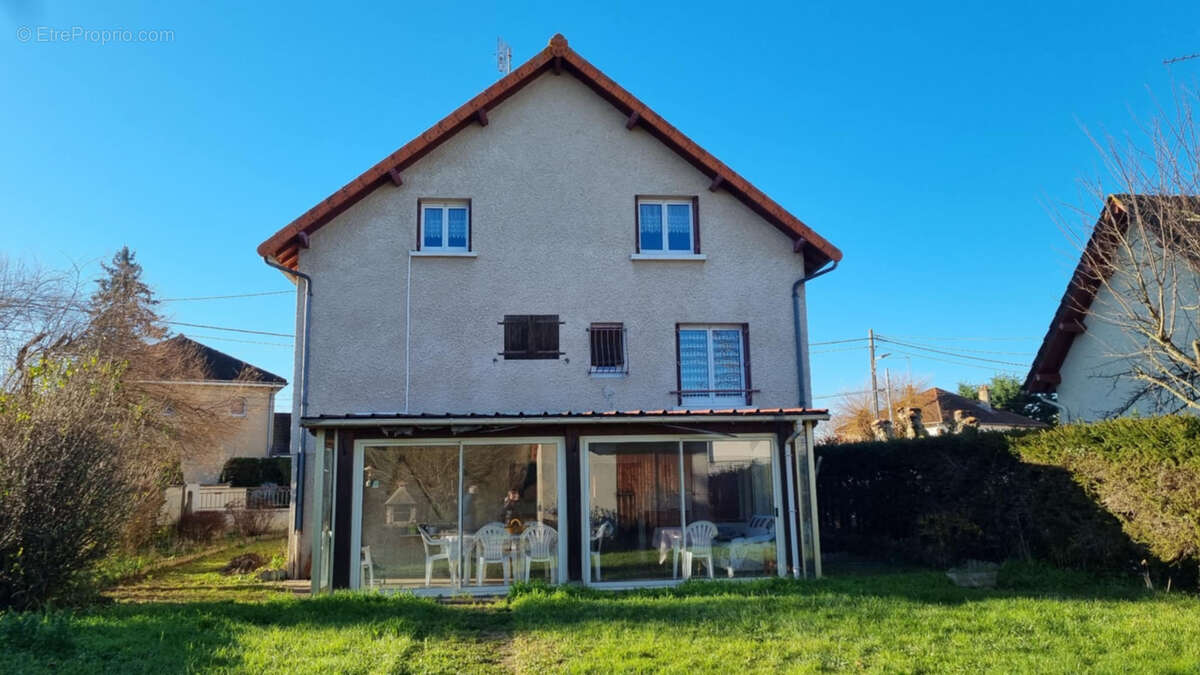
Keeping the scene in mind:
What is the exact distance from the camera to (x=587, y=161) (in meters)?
16.1

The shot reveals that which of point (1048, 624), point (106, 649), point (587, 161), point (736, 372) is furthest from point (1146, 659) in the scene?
point (587, 161)

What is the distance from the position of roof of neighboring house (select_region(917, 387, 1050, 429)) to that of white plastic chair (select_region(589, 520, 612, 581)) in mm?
27066

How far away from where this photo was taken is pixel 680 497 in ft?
42.6

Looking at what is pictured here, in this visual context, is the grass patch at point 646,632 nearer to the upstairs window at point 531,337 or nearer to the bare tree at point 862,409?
the upstairs window at point 531,337

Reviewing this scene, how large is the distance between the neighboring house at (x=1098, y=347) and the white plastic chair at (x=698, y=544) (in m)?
6.83

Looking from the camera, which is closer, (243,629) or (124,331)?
(243,629)

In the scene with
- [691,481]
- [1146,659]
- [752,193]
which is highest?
[752,193]

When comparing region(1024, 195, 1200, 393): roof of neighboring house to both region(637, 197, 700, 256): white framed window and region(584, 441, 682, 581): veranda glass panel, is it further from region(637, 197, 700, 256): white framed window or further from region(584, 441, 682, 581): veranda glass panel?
region(584, 441, 682, 581): veranda glass panel

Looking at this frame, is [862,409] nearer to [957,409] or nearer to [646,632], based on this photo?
[957,409]

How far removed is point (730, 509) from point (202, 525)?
1434 centimetres

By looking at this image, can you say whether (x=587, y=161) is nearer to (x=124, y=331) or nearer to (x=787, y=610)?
(x=787, y=610)

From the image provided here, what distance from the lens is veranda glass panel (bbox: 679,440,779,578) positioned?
12.8 m

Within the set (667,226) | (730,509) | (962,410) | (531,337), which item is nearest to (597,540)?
(730,509)

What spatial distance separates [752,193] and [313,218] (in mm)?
8472
